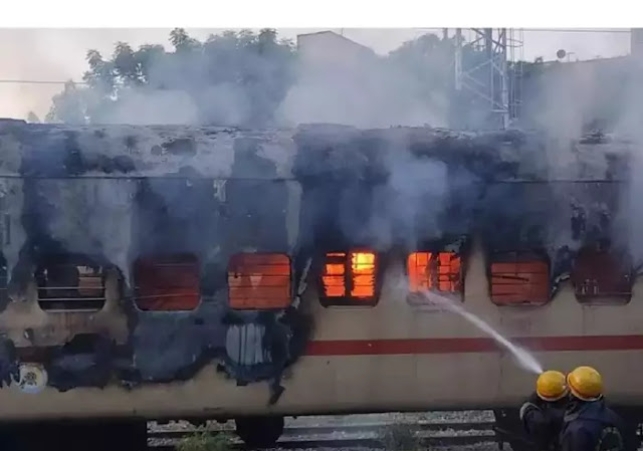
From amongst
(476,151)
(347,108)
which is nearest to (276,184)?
(476,151)

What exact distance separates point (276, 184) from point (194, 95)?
2460 mm

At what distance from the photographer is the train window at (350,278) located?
7.08 metres

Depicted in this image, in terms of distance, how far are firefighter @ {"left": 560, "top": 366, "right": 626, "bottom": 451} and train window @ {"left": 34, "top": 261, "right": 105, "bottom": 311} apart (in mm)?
3378

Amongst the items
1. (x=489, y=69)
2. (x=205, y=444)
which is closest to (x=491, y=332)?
(x=205, y=444)

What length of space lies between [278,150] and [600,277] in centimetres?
257

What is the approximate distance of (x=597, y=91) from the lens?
1056cm

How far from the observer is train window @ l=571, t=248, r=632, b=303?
24.1ft

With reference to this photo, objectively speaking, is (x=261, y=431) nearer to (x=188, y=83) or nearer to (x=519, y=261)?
(x=519, y=261)

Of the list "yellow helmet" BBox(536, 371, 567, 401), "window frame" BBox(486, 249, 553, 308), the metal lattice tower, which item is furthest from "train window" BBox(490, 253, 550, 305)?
the metal lattice tower

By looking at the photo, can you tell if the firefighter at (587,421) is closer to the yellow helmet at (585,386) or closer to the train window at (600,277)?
the yellow helmet at (585,386)

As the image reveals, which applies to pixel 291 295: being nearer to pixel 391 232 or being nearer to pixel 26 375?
pixel 391 232

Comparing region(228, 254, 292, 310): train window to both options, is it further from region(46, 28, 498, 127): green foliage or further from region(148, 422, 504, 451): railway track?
region(148, 422, 504, 451): railway track

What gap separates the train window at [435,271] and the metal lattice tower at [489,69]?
695cm

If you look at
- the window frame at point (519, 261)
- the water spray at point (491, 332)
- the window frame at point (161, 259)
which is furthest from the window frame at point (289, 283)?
the window frame at point (519, 261)
